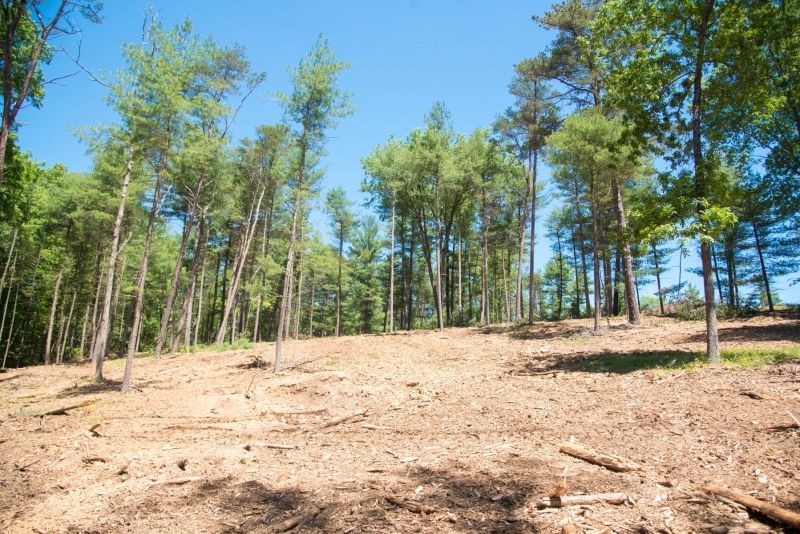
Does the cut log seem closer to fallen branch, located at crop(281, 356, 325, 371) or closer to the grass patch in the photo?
fallen branch, located at crop(281, 356, 325, 371)

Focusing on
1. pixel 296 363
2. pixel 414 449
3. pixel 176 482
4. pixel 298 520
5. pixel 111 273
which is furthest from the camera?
pixel 296 363

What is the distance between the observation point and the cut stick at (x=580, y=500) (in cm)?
373

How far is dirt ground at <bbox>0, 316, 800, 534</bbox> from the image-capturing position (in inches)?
151

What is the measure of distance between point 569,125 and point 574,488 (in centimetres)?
1346

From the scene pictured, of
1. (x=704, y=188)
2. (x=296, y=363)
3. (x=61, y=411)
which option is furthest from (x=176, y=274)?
(x=704, y=188)

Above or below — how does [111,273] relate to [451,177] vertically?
below

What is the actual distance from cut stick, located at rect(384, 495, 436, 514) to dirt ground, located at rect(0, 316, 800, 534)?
1.4 inches

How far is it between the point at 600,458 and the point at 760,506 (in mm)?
1571

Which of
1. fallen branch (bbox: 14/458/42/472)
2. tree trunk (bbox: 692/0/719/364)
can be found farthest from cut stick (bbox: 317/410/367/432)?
tree trunk (bbox: 692/0/719/364)

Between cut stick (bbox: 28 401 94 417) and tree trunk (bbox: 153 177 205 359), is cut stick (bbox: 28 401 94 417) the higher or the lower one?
the lower one

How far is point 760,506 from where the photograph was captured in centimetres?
332

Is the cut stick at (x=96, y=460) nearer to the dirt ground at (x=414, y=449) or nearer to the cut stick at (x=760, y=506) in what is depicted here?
the dirt ground at (x=414, y=449)

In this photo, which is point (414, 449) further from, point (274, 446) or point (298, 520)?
point (274, 446)

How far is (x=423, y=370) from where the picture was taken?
11609 millimetres
